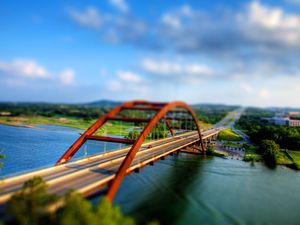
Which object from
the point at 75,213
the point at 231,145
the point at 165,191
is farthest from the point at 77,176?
the point at 231,145

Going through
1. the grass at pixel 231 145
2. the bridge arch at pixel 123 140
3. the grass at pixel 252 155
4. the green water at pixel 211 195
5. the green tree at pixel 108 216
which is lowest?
the green water at pixel 211 195

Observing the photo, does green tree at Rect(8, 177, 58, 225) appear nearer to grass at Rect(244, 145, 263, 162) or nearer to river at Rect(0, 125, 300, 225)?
river at Rect(0, 125, 300, 225)

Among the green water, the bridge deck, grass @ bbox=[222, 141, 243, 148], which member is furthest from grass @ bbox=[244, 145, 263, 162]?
the bridge deck

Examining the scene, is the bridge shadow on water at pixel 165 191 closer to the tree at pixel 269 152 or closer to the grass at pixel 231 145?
the tree at pixel 269 152

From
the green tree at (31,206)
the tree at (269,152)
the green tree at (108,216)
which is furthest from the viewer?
the tree at (269,152)

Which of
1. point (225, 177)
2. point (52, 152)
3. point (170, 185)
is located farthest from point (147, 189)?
point (52, 152)

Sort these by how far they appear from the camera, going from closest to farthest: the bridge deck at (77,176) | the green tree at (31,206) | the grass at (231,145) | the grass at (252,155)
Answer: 1. the green tree at (31,206)
2. the bridge deck at (77,176)
3. the grass at (252,155)
4. the grass at (231,145)

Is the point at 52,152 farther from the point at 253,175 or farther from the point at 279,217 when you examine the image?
the point at 279,217

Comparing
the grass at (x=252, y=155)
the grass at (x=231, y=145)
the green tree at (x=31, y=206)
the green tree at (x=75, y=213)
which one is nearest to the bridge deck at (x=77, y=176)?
the green tree at (x=31, y=206)
